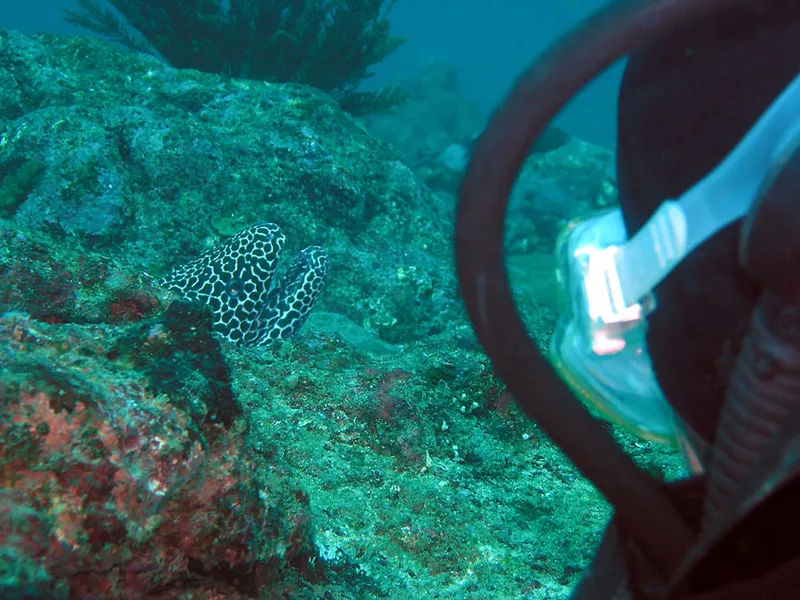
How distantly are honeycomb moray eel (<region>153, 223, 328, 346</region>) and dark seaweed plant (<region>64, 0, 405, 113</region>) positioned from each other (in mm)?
6071

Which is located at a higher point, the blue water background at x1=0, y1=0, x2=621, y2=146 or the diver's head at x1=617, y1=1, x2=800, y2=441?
the blue water background at x1=0, y1=0, x2=621, y2=146

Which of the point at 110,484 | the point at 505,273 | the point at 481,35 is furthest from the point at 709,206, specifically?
the point at 481,35

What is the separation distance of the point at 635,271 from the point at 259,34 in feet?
35.5

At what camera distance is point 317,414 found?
10.7 ft

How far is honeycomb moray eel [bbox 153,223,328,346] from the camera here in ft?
16.6

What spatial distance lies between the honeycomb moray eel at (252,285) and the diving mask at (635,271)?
4.27 m

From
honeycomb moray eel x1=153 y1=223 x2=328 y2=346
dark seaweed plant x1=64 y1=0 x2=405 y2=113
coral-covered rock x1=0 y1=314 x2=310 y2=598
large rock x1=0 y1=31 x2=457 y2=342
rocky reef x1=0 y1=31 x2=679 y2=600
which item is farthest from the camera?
dark seaweed plant x1=64 y1=0 x2=405 y2=113

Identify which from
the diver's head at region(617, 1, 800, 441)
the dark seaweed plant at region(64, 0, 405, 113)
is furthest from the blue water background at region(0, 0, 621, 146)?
the diver's head at region(617, 1, 800, 441)

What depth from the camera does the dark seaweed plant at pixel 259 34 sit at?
977cm

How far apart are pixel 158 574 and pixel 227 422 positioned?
0.52 metres

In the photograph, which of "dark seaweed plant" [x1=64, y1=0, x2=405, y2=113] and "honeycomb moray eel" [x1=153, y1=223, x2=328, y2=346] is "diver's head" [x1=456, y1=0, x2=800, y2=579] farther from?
"dark seaweed plant" [x1=64, y1=0, x2=405, y2=113]

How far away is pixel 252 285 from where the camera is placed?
5.29m

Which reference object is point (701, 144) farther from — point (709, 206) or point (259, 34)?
point (259, 34)

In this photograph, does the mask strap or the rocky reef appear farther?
the rocky reef
